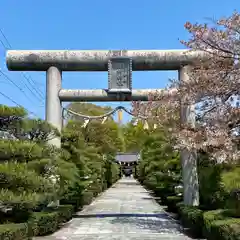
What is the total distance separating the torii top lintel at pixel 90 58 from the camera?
16.0m

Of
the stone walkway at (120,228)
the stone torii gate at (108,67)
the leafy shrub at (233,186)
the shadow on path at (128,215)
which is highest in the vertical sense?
the stone torii gate at (108,67)

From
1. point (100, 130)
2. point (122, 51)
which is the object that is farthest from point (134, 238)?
point (100, 130)

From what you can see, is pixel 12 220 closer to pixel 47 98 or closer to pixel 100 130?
pixel 47 98

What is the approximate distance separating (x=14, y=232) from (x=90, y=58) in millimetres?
8285

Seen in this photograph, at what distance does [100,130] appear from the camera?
132 feet

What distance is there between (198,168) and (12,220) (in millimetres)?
7622

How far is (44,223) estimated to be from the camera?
12.8 metres

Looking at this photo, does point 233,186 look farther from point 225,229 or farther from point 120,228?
point 120,228

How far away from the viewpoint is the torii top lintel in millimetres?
16031

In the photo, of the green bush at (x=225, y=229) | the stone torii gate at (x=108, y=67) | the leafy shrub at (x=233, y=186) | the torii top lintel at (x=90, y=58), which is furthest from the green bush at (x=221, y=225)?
the torii top lintel at (x=90, y=58)

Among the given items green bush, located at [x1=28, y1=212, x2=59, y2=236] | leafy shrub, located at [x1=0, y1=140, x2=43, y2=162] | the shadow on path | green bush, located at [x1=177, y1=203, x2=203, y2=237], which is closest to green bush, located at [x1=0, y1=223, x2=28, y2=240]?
leafy shrub, located at [x1=0, y1=140, x2=43, y2=162]

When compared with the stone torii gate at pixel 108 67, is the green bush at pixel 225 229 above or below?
below

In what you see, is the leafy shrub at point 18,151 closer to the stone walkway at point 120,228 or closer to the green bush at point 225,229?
the stone walkway at point 120,228

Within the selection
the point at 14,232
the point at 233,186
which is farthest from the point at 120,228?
the point at 233,186
